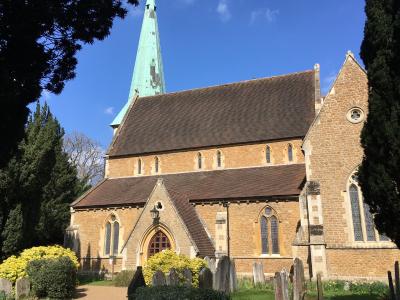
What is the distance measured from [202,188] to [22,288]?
11357 millimetres

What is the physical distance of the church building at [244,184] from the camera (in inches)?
707

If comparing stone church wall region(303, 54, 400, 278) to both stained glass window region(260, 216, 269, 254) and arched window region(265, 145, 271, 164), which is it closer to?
stained glass window region(260, 216, 269, 254)

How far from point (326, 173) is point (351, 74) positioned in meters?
5.07

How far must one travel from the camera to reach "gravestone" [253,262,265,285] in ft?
59.7

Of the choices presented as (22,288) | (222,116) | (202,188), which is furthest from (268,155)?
(22,288)

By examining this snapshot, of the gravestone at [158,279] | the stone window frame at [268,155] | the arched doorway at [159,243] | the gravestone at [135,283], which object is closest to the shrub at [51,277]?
the gravestone at [135,283]

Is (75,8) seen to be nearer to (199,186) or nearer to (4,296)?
(4,296)

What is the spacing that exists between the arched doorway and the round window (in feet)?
36.4

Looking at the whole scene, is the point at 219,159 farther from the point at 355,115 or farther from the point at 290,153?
the point at 355,115

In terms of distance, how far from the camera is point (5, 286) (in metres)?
14.9

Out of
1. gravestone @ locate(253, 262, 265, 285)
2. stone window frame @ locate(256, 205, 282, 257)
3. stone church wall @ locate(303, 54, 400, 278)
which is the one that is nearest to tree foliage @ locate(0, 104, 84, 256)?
gravestone @ locate(253, 262, 265, 285)

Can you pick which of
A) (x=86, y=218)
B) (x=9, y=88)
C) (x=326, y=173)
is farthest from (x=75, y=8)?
(x=86, y=218)

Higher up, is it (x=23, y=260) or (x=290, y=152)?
(x=290, y=152)

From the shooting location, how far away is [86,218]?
82.8 ft
